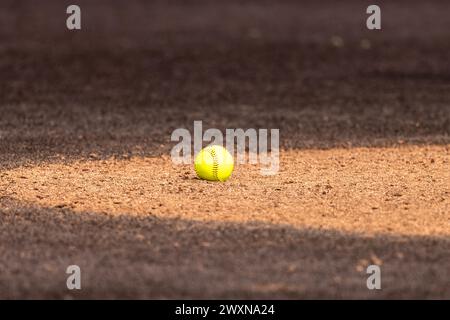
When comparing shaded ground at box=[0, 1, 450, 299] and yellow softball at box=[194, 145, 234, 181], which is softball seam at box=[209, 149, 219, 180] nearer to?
yellow softball at box=[194, 145, 234, 181]

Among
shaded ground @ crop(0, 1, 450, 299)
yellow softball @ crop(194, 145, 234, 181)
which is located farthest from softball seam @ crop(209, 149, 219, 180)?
shaded ground @ crop(0, 1, 450, 299)

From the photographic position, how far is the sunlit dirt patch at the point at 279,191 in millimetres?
9195

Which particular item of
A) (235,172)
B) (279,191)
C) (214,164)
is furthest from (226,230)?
(235,172)

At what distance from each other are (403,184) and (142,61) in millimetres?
10405

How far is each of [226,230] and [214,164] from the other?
1.65 metres

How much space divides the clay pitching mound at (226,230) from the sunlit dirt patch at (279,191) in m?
0.01

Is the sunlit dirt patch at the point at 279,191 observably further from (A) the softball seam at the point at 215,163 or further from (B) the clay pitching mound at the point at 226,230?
(A) the softball seam at the point at 215,163

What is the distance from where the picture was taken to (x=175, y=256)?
8180mm

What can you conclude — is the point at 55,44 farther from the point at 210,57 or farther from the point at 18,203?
the point at 18,203

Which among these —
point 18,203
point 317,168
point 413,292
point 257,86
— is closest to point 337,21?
point 257,86

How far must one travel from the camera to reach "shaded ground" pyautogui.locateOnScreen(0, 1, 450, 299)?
25.8 feet

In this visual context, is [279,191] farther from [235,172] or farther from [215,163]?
[235,172]

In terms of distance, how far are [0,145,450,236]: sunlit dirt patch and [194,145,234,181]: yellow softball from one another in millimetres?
100

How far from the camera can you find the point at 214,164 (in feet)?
34.0
